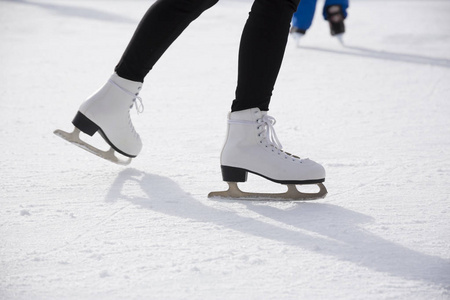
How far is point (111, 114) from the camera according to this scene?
1.53 m

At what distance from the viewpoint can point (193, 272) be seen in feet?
3.34

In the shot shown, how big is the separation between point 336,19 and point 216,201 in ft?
9.92

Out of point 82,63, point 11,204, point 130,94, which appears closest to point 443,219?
point 130,94

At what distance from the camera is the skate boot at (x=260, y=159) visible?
139 cm

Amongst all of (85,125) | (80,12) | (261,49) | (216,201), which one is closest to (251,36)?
(261,49)

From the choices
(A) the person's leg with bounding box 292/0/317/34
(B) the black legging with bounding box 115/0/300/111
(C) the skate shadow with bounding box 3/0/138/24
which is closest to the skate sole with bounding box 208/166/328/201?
(B) the black legging with bounding box 115/0/300/111

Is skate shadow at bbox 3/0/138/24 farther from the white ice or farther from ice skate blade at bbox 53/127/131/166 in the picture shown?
ice skate blade at bbox 53/127/131/166

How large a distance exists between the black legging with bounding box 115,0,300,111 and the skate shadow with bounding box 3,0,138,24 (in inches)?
142

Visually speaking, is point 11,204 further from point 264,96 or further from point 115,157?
point 264,96

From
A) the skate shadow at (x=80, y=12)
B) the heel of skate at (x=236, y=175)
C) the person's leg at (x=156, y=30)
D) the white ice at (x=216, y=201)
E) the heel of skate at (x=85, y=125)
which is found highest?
the person's leg at (x=156, y=30)

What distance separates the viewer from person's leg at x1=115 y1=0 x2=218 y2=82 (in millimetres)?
1403

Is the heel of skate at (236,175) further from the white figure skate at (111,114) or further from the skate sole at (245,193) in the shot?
the white figure skate at (111,114)

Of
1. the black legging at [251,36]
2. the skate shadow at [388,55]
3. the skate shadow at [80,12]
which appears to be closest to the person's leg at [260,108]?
the black legging at [251,36]

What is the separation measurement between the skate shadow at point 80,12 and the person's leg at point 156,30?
11.7 feet
